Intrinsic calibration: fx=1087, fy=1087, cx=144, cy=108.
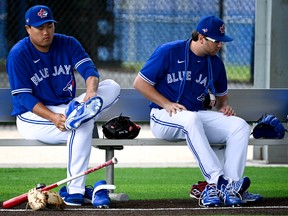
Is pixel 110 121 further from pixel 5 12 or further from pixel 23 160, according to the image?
pixel 5 12

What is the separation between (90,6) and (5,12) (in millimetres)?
1080

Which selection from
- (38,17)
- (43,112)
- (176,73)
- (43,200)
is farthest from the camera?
(176,73)

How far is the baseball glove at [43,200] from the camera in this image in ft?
23.6

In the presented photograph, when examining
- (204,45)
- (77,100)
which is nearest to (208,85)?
(204,45)

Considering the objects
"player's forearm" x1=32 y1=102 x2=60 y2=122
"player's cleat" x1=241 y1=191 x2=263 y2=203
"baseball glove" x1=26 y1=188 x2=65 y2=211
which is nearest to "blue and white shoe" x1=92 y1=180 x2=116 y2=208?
"baseball glove" x1=26 y1=188 x2=65 y2=211

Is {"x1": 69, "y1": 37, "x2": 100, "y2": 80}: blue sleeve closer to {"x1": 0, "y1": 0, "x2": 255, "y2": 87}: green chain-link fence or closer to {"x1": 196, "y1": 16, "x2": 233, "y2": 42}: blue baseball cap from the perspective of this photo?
{"x1": 196, "y1": 16, "x2": 233, "y2": 42}: blue baseball cap

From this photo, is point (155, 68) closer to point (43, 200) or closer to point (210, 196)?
point (210, 196)

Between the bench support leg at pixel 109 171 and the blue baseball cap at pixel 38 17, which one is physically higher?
the blue baseball cap at pixel 38 17

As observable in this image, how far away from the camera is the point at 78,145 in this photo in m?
7.49

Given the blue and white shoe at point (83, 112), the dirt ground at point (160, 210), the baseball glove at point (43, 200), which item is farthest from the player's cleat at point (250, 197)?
the baseball glove at point (43, 200)

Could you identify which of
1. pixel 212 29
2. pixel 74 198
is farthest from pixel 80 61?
pixel 74 198

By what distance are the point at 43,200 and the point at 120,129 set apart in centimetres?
107

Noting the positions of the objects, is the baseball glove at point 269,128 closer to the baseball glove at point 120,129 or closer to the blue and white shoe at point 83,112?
the baseball glove at point 120,129

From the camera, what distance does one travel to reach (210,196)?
24.7ft
